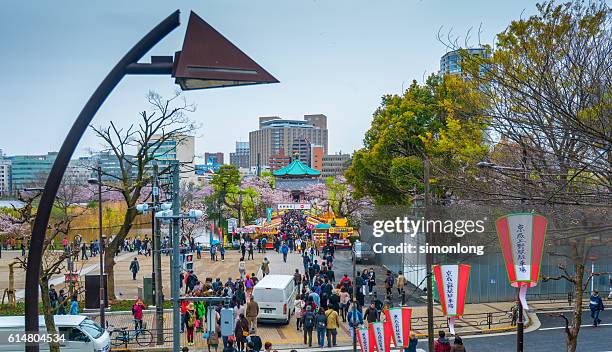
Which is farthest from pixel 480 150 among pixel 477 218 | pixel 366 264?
pixel 366 264

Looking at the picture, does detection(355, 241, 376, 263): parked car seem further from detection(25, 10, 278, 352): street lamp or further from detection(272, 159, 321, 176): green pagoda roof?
detection(272, 159, 321, 176): green pagoda roof

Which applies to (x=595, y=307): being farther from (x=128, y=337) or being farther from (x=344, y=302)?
(x=128, y=337)

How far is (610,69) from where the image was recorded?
988 cm

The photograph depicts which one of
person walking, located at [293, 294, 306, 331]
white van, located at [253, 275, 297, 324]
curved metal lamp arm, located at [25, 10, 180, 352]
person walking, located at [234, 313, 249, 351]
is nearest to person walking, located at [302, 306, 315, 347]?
person walking, located at [293, 294, 306, 331]

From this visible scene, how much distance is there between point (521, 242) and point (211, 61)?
858 centimetres

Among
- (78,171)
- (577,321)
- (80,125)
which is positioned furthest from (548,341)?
(78,171)

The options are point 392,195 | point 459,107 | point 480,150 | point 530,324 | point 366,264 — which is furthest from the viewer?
point 366,264

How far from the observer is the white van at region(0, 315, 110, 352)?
16.5 m

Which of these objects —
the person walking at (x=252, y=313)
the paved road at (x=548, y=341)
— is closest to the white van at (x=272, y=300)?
the person walking at (x=252, y=313)

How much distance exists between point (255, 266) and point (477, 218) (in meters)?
19.8

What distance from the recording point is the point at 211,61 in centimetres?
441

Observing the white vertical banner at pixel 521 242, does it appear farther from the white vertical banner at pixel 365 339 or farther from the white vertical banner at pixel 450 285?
the white vertical banner at pixel 365 339

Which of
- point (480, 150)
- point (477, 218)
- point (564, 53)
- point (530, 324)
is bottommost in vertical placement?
point (530, 324)

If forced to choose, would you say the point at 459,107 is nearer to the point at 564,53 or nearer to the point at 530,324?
the point at 564,53
